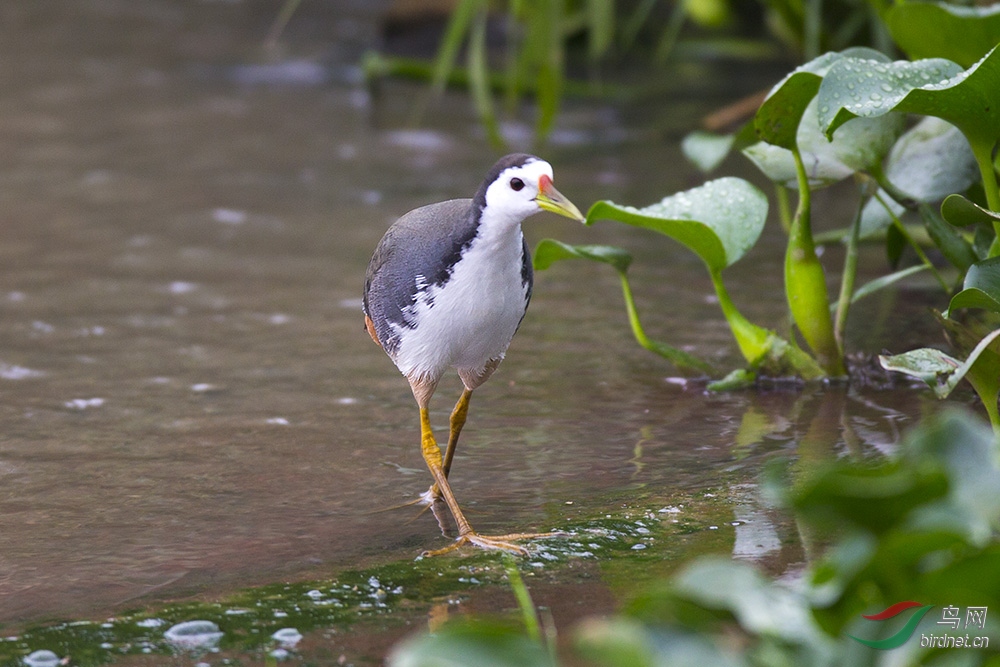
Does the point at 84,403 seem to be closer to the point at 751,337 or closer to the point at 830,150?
the point at 751,337

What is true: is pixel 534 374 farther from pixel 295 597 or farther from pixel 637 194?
pixel 637 194

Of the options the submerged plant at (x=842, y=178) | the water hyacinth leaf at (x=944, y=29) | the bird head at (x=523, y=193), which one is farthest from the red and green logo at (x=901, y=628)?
the water hyacinth leaf at (x=944, y=29)

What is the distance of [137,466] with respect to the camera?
3.31 meters

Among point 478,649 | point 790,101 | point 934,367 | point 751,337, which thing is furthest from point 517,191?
point 478,649

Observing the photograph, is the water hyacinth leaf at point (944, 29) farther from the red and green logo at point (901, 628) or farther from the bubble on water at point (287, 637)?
the bubble on water at point (287, 637)

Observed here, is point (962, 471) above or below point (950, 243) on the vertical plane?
above

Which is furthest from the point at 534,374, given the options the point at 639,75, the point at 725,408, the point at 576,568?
the point at 639,75

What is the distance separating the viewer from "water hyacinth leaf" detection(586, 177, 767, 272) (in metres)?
3.30

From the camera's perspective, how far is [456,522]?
116 inches

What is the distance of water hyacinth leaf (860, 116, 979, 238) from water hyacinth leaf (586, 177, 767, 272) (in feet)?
1.30

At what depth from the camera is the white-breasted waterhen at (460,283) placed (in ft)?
8.84

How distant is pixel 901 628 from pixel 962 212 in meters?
1.43

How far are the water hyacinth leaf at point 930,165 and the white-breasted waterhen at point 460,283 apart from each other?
1.27 meters

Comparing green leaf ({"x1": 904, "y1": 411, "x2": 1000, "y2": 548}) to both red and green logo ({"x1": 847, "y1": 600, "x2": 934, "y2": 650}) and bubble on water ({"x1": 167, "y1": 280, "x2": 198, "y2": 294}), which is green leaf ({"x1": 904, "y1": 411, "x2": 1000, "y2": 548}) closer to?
red and green logo ({"x1": 847, "y1": 600, "x2": 934, "y2": 650})
